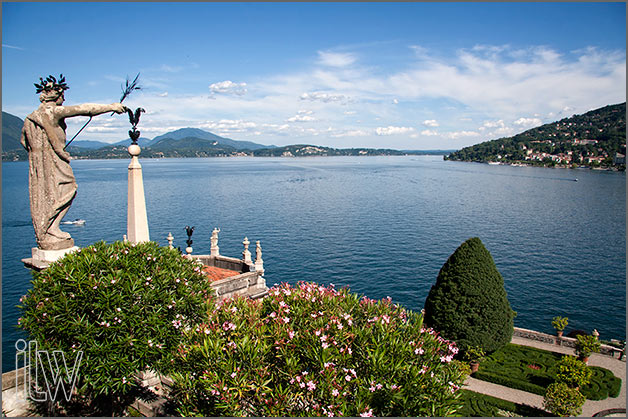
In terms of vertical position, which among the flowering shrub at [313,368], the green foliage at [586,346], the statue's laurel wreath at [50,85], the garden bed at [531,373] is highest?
the statue's laurel wreath at [50,85]

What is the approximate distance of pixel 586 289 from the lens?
40.2m

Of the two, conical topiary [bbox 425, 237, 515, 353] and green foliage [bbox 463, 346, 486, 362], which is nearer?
green foliage [bbox 463, 346, 486, 362]

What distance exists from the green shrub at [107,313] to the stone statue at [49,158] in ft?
5.66

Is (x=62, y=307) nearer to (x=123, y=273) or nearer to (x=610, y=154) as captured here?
(x=123, y=273)

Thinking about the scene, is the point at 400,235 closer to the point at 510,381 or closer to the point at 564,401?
the point at 510,381

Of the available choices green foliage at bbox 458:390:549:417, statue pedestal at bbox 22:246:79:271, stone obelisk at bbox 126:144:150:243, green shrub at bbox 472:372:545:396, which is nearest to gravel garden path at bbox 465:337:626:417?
green shrub at bbox 472:372:545:396

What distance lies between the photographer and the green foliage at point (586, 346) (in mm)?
21625

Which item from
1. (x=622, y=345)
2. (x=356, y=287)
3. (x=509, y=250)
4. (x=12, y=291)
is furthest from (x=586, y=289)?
(x=12, y=291)

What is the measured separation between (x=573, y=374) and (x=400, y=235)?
40951 millimetres

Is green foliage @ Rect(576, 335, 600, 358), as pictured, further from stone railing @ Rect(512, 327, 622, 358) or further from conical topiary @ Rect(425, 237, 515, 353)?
conical topiary @ Rect(425, 237, 515, 353)

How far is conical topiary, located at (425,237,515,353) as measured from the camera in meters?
20.7

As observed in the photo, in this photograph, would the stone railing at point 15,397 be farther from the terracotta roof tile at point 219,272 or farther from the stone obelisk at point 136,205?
the terracotta roof tile at point 219,272

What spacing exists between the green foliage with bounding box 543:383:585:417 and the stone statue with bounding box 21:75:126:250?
2004cm

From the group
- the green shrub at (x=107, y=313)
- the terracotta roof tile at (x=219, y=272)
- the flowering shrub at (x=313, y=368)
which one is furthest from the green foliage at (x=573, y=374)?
the terracotta roof tile at (x=219, y=272)
